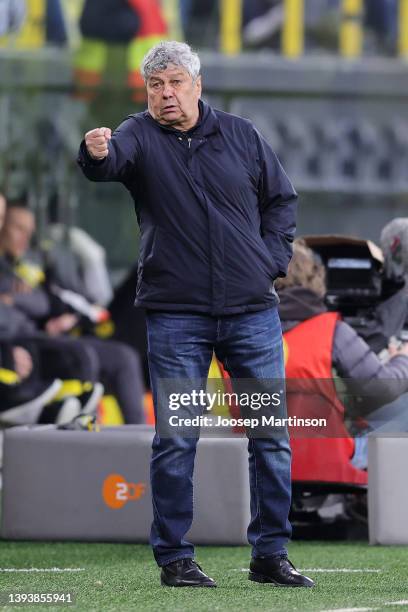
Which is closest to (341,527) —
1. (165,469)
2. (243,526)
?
(243,526)

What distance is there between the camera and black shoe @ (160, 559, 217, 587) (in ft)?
15.8

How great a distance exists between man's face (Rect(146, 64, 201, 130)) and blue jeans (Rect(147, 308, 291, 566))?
50 cm

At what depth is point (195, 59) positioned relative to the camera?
4816mm

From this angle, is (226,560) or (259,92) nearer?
(226,560)

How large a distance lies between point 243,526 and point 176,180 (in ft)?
6.21

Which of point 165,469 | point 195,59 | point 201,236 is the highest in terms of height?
→ point 195,59

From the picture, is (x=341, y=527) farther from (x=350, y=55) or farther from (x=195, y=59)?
(x=350, y=55)

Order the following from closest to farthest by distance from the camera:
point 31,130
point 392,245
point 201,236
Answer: point 201,236, point 392,245, point 31,130

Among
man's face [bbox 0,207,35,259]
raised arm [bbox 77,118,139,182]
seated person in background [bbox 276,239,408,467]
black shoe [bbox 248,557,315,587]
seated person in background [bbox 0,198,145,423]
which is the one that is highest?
raised arm [bbox 77,118,139,182]

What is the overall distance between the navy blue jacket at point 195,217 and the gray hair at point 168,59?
0.44 feet

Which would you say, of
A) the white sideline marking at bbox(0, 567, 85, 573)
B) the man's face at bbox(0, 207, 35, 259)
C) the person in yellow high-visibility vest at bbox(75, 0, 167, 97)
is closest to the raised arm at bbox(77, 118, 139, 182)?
the white sideline marking at bbox(0, 567, 85, 573)

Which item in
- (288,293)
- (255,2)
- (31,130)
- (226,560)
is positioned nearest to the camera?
(226,560)

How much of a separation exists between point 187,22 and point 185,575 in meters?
13.7

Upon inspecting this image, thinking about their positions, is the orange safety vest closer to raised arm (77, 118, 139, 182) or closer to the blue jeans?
the blue jeans
